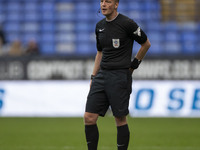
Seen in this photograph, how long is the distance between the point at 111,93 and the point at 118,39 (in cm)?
58

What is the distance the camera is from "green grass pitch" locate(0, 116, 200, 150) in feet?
23.7

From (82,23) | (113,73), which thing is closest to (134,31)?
(113,73)

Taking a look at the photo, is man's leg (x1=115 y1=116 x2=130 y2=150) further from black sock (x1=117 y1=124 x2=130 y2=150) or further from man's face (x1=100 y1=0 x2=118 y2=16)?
man's face (x1=100 y1=0 x2=118 y2=16)

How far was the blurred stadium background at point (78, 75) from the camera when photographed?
29.1ft

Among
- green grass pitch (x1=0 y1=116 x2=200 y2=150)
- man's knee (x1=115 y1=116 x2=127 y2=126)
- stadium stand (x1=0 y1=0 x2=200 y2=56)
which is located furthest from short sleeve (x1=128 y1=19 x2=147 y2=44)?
stadium stand (x1=0 y1=0 x2=200 y2=56)

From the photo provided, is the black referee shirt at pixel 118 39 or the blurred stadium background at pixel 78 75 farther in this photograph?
the blurred stadium background at pixel 78 75

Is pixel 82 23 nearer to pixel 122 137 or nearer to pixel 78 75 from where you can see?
pixel 78 75

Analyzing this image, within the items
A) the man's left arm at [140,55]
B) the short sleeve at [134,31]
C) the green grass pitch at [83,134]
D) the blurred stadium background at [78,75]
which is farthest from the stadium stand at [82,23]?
the short sleeve at [134,31]

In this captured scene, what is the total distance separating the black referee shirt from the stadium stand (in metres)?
9.93

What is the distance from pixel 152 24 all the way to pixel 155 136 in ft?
25.4

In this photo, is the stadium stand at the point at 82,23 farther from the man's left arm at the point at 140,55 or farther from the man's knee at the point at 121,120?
the man's knee at the point at 121,120

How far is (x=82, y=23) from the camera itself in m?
15.9

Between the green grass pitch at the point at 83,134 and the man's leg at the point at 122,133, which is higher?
the man's leg at the point at 122,133

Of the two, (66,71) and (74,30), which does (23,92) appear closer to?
(66,71)
